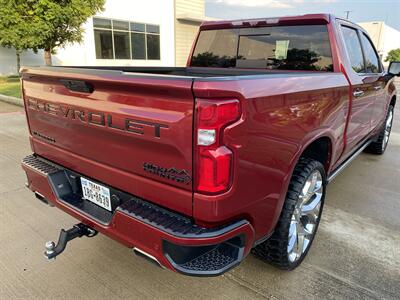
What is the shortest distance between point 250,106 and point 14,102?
35.8 feet

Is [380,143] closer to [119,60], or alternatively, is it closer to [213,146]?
[213,146]

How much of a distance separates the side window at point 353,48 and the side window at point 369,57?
0.23 metres

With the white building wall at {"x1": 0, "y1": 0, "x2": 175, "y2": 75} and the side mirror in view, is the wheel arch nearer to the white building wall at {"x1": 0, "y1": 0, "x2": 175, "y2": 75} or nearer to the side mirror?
the side mirror

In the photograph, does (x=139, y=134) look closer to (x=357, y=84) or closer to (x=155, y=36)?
(x=357, y=84)

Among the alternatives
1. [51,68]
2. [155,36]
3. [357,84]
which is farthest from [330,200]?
[155,36]

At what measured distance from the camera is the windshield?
10.3ft

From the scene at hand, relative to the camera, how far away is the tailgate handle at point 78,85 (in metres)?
2.01

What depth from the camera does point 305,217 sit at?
8.80 feet

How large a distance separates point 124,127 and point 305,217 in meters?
1.67

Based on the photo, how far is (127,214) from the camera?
187cm

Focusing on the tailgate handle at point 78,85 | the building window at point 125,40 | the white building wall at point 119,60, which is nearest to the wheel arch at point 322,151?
the tailgate handle at point 78,85

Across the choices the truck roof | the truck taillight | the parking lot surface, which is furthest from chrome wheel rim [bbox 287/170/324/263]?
the truck roof

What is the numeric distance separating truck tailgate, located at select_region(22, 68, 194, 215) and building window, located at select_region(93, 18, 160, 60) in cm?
1632

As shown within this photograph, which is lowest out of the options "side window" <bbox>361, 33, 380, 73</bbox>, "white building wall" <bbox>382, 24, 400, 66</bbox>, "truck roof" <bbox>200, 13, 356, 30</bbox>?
"side window" <bbox>361, 33, 380, 73</bbox>
